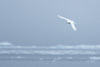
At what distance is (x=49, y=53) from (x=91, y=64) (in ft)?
6.64

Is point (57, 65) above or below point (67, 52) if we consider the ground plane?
below

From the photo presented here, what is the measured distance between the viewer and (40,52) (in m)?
19.0

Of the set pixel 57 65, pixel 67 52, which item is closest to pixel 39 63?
pixel 57 65

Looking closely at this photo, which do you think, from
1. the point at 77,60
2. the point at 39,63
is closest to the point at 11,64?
the point at 39,63

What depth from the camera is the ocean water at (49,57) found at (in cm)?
1720

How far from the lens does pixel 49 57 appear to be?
18344 millimetres

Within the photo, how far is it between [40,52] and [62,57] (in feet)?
2.85

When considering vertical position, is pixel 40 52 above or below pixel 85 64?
above

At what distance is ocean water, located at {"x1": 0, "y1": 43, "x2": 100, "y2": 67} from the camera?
17.2m

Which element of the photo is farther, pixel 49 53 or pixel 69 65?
pixel 49 53

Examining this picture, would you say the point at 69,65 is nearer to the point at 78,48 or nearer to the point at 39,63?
the point at 39,63

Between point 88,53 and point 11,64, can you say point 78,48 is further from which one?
point 11,64

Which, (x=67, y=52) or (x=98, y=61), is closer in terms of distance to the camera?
(x=98, y=61)

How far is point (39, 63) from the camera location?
57.0 ft
